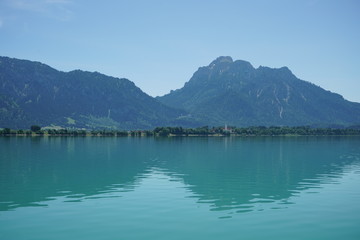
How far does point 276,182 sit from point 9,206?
41375mm

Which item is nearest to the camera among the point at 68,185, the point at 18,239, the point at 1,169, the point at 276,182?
the point at 18,239

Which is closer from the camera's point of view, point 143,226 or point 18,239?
point 18,239

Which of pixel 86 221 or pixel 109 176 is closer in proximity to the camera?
pixel 86 221

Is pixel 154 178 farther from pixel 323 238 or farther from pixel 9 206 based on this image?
pixel 323 238

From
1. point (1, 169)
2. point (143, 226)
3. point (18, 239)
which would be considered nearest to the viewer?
point (18, 239)

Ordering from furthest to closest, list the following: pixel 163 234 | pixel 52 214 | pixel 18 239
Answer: pixel 52 214, pixel 163 234, pixel 18 239

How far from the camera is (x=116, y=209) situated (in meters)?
37.8

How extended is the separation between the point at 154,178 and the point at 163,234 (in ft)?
107

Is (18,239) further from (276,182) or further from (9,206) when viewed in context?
(276,182)

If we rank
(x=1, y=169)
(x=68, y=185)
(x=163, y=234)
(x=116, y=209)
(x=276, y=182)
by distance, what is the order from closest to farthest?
(x=163, y=234), (x=116, y=209), (x=68, y=185), (x=276, y=182), (x=1, y=169)

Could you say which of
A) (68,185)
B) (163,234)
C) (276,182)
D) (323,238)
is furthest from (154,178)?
(323,238)

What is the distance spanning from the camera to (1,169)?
7094cm

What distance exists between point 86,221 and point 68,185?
2245 cm

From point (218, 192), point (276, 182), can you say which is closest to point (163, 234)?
point (218, 192)
